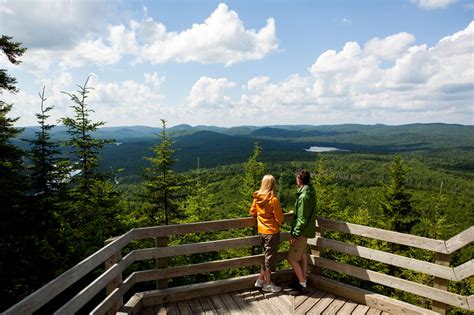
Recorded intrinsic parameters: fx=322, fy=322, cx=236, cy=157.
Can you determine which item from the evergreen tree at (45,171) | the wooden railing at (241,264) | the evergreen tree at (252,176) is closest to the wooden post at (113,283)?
the wooden railing at (241,264)

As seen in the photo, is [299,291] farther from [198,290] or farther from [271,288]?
[198,290]

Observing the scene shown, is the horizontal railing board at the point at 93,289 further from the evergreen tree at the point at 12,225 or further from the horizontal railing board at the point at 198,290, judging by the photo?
the evergreen tree at the point at 12,225

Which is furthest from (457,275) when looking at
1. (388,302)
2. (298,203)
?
(298,203)

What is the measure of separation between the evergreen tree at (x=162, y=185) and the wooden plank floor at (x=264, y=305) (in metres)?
9.74

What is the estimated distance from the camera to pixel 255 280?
5.68m

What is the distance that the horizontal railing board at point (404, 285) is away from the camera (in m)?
4.26

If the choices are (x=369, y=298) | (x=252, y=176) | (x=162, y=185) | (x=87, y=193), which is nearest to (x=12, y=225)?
(x=87, y=193)

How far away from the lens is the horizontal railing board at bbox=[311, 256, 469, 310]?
426 centimetres

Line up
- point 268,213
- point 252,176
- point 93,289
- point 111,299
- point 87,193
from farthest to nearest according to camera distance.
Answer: point 252,176, point 87,193, point 268,213, point 111,299, point 93,289

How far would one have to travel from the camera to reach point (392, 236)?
4867 mm

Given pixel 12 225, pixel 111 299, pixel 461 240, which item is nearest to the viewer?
pixel 111 299

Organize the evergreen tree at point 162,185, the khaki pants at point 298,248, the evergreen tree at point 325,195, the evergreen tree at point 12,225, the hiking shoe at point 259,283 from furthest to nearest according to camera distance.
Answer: the evergreen tree at point 325,195 < the evergreen tree at point 162,185 < the evergreen tree at point 12,225 < the hiking shoe at point 259,283 < the khaki pants at point 298,248

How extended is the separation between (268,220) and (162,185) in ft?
33.3

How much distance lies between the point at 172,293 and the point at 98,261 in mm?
1718
